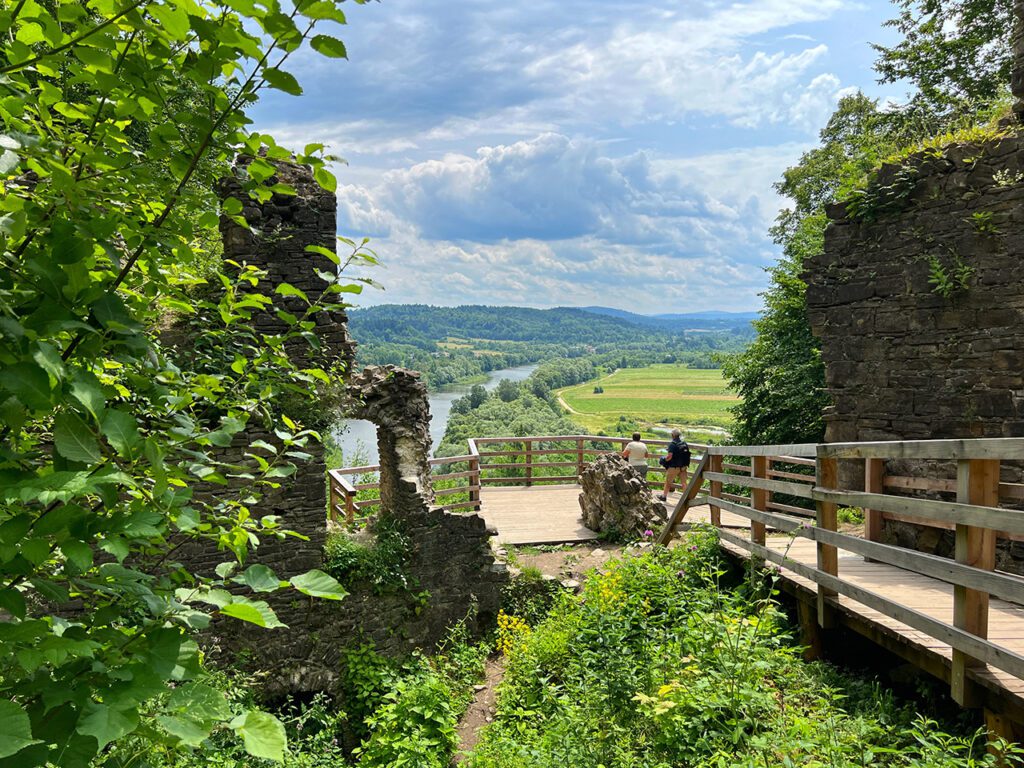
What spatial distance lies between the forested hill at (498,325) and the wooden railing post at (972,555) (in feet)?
243

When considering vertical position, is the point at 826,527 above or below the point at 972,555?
below

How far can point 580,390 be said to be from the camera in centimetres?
8794

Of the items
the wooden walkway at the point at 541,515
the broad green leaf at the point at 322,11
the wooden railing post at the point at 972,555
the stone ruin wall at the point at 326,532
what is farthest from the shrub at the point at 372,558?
the broad green leaf at the point at 322,11

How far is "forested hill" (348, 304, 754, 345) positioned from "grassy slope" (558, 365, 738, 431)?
23.7 m

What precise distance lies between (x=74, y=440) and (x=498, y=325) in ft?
415

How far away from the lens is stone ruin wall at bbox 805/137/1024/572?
5383 mm

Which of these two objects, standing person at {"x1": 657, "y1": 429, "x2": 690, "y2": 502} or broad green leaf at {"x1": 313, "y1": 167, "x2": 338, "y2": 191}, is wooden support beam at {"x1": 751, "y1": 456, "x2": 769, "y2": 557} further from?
standing person at {"x1": 657, "y1": 429, "x2": 690, "y2": 502}

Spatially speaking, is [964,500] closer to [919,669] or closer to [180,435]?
[919,669]

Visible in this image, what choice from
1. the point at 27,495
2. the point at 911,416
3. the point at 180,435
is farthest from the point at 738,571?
the point at 27,495

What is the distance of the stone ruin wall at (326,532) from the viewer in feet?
23.3

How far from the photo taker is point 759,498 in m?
5.15

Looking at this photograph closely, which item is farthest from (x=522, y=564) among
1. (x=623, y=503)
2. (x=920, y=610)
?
(x=920, y=610)

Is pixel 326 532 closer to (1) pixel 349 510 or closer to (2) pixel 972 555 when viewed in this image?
(1) pixel 349 510

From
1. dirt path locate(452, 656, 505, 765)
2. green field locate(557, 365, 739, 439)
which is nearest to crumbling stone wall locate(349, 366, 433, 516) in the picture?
dirt path locate(452, 656, 505, 765)
